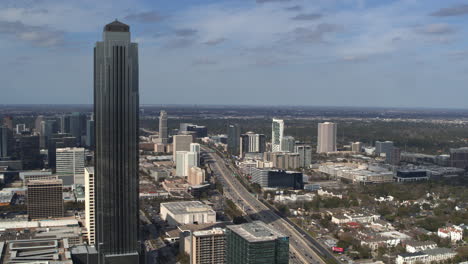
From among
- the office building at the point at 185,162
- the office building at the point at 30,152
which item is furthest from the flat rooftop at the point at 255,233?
the office building at the point at 30,152

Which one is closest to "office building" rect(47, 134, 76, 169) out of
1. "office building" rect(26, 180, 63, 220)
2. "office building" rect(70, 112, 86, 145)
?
"office building" rect(70, 112, 86, 145)

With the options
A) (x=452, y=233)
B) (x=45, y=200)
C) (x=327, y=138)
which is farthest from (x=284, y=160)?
(x=45, y=200)

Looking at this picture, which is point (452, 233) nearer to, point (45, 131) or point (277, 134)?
point (277, 134)

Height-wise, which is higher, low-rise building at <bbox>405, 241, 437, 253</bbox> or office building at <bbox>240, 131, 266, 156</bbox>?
office building at <bbox>240, 131, 266, 156</bbox>

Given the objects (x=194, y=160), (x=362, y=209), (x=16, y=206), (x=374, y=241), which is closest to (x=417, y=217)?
(x=362, y=209)

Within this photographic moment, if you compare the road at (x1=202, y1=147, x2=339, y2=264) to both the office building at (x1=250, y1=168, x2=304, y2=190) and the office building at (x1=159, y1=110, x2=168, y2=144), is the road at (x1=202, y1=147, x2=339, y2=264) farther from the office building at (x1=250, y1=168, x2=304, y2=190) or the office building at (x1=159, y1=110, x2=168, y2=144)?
the office building at (x1=159, y1=110, x2=168, y2=144)

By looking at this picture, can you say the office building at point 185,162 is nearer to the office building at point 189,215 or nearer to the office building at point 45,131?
the office building at point 189,215

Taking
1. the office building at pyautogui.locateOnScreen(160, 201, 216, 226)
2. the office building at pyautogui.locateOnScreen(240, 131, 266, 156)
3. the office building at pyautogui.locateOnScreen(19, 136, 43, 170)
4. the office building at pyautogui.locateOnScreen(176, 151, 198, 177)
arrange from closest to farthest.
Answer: the office building at pyautogui.locateOnScreen(160, 201, 216, 226) < the office building at pyautogui.locateOnScreen(176, 151, 198, 177) < the office building at pyautogui.locateOnScreen(19, 136, 43, 170) < the office building at pyautogui.locateOnScreen(240, 131, 266, 156)

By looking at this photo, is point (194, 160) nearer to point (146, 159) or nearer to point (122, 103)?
point (146, 159)
